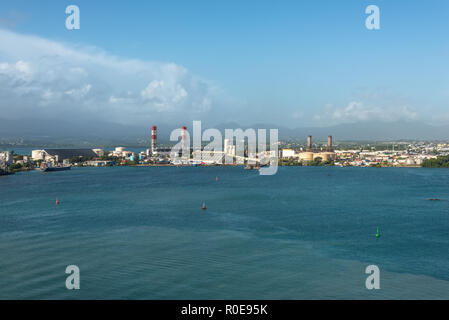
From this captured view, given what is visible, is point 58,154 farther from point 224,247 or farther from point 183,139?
point 224,247

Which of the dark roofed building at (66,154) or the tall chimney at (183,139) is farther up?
the tall chimney at (183,139)

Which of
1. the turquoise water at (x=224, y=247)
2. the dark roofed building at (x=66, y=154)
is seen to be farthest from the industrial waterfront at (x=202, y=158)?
the turquoise water at (x=224, y=247)

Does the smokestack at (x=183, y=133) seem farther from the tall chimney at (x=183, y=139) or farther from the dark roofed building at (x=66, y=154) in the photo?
the dark roofed building at (x=66, y=154)

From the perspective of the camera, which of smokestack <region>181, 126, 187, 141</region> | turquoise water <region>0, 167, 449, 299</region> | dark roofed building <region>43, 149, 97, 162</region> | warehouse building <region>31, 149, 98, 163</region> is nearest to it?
turquoise water <region>0, 167, 449, 299</region>

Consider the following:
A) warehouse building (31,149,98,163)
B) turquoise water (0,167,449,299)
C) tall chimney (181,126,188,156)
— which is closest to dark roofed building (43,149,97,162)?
warehouse building (31,149,98,163)

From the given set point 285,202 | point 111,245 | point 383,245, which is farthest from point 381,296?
point 285,202

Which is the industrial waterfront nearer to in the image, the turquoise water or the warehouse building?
the warehouse building

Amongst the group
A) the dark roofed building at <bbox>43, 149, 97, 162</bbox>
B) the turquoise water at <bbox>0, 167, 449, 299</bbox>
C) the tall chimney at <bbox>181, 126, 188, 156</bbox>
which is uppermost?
the tall chimney at <bbox>181, 126, 188, 156</bbox>

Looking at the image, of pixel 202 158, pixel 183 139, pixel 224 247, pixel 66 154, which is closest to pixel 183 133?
pixel 183 139
